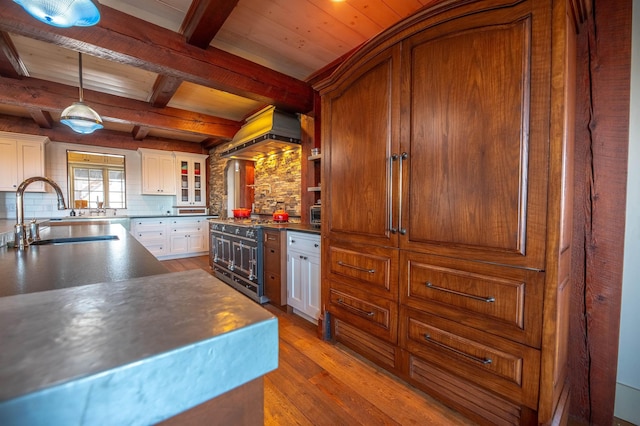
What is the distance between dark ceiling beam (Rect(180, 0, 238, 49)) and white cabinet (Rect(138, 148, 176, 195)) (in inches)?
153

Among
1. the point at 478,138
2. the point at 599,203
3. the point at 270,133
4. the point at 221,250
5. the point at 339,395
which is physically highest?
the point at 270,133

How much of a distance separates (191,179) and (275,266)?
424cm

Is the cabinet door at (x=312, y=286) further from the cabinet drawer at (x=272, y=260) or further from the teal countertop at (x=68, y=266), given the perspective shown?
the teal countertop at (x=68, y=266)

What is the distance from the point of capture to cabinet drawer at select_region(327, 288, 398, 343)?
1694 millimetres

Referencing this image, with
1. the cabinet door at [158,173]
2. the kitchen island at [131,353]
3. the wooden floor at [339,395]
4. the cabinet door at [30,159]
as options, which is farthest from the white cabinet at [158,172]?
the kitchen island at [131,353]

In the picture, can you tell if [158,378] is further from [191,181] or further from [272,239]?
[191,181]

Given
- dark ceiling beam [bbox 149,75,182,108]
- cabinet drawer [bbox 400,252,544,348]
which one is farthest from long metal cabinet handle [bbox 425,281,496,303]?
dark ceiling beam [bbox 149,75,182,108]

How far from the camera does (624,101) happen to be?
1.35 m

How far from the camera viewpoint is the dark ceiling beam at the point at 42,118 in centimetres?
389

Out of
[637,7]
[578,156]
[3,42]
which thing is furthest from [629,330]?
[3,42]

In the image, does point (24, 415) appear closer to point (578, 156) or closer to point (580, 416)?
point (578, 156)

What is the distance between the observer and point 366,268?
1832 mm

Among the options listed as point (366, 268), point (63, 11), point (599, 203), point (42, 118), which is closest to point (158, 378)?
point (366, 268)

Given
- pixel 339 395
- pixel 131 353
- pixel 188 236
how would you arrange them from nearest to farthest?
pixel 131 353, pixel 339 395, pixel 188 236
